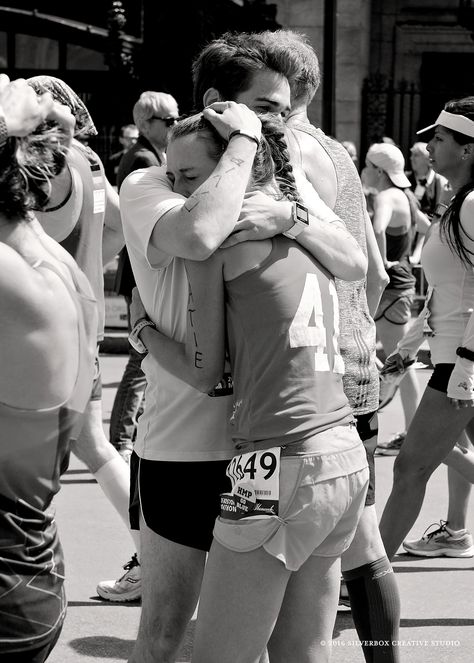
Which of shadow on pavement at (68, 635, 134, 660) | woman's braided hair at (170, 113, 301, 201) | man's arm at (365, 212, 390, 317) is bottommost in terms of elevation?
shadow on pavement at (68, 635, 134, 660)

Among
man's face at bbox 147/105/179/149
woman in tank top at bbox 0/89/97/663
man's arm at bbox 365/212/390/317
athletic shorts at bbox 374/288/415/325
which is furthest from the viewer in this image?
athletic shorts at bbox 374/288/415/325

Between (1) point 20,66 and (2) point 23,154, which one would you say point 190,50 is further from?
(2) point 23,154

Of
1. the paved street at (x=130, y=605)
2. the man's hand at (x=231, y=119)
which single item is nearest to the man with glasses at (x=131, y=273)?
the paved street at (x=130, y=605)

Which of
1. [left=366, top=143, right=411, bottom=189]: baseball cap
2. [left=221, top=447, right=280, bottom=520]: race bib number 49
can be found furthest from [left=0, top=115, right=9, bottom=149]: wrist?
[left=366, top=143, right=411, bottom=189]: baseball cap

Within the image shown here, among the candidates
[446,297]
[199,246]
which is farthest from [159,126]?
[199,246]

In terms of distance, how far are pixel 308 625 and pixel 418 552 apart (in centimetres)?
269

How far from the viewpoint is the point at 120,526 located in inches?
227

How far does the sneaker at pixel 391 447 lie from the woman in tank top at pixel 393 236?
0.03 meters

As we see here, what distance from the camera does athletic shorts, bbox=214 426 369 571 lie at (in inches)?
104

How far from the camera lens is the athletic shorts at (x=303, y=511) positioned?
8.66 feet

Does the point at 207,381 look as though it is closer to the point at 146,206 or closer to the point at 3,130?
the point at 146,206

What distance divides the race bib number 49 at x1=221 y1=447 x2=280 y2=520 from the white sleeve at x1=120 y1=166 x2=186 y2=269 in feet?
1.76

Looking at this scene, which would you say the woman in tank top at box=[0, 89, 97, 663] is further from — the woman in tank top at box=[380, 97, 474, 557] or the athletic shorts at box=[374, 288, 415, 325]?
the athletic shorts at box=[374, 288, 415, 325]

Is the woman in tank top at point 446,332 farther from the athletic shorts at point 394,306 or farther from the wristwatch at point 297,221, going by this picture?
the athletic shorts at point 394,306
